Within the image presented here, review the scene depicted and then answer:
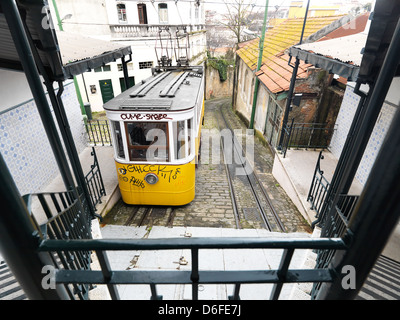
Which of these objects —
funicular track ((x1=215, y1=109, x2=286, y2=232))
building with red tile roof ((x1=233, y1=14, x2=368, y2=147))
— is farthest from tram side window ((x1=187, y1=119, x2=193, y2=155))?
building with red tile roof ((x1=233, y1=14, x2=368, y2=147))

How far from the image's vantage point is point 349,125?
684cm

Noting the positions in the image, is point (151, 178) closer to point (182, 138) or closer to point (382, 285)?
point (182, 138)

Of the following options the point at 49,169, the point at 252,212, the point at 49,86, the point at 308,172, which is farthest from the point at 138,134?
the point at 308,172

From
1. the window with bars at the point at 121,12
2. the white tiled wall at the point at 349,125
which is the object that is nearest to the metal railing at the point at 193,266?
the white tiled wall at the point at 349,125

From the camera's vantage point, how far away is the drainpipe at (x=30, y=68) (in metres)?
1.81

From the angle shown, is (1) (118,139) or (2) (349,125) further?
(2) (349,125)

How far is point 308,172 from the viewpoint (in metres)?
6.78

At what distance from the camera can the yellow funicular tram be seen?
15.7 feet

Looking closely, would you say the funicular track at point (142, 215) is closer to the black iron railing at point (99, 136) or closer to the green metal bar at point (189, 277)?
the black iron railing at point (99, 136)

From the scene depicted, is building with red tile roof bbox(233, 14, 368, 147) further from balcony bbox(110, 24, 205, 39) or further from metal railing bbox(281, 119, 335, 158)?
balcony bbox(110, 24, 205, 39)

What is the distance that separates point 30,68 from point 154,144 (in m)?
3.20

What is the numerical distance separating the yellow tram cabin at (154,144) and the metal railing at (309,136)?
4397 mm

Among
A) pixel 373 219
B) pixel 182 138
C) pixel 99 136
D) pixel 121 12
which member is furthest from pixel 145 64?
pixel 373 219
